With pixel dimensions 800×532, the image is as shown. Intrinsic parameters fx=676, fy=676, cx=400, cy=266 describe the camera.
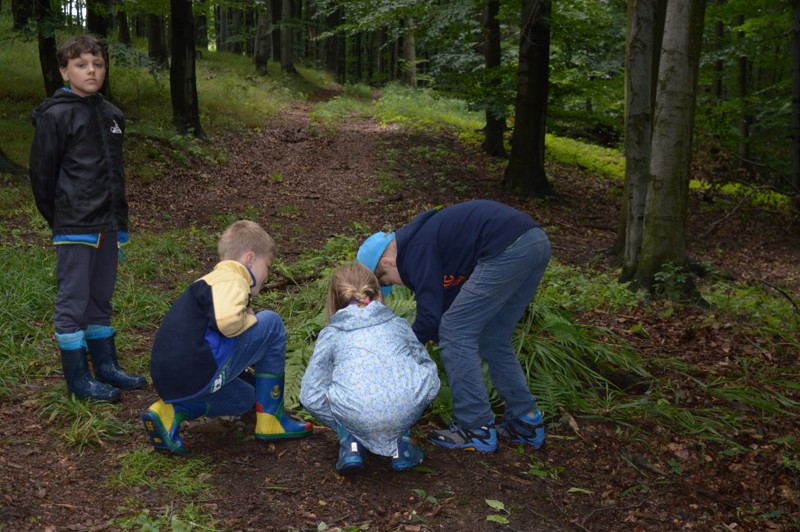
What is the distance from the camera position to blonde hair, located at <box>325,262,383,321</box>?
3.65 meters

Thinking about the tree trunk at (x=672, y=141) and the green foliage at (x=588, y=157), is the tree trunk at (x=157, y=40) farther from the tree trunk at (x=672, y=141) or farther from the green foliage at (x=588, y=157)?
the tree trunk at (x=672, y=141)

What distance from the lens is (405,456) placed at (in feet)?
11.8

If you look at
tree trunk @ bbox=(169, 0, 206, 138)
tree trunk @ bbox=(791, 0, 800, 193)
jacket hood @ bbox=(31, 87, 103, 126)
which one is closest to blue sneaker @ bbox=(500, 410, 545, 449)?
jacket hood @ bbox=(31, 87, 103, 126)

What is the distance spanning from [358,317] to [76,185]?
211 cm

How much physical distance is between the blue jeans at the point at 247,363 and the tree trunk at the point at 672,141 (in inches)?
182

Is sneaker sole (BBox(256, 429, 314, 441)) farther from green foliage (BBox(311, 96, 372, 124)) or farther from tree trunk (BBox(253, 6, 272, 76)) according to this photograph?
tree trunk (BBox(253, 6, 272, 76))

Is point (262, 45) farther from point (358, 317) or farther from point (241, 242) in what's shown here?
point (358, 317)

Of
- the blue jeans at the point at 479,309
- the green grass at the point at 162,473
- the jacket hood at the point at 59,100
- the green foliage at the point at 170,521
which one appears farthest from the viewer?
the jacket hood at the point at 59,100

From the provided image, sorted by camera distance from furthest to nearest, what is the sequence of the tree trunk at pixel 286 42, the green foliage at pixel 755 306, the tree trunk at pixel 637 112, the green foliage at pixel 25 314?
the tree trunk at pixel 286 42 → the tree trunk at pixel 637 112 → the green foliage at pixel 755 306 → the green foliage at pixel 25 314

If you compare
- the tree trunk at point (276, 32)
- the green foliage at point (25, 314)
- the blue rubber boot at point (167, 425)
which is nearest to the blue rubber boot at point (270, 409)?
the blue rubber boot at point (167, 425)

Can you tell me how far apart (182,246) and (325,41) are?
122ft

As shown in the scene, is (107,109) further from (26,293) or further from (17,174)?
(17,174)

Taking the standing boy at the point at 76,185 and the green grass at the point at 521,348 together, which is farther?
the standing boy at the point at 76,185

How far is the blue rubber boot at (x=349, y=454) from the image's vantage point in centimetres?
351
